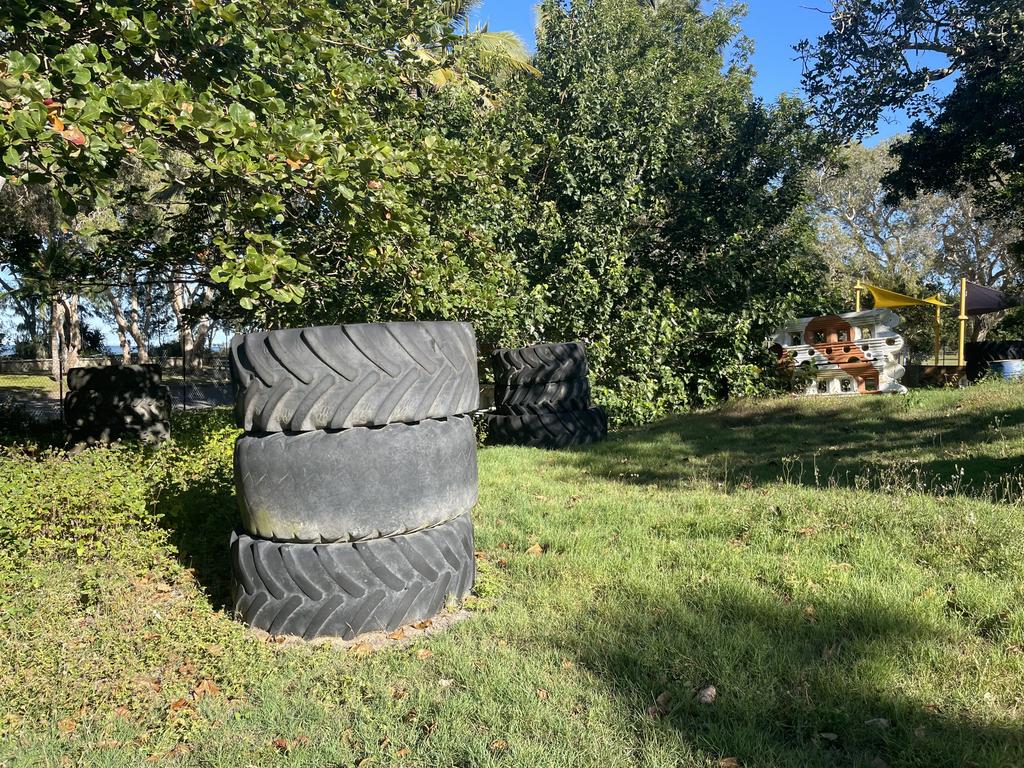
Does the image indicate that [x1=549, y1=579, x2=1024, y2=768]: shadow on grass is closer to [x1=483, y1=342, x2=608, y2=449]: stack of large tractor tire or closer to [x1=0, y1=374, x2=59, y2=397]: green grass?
[x1=483, y1=342, x2=608, y2=449]: stack of large tractor tire

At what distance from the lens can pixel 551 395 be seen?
377 inches

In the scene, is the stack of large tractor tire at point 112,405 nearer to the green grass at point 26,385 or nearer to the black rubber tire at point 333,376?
the black rubber tire at point 333,376

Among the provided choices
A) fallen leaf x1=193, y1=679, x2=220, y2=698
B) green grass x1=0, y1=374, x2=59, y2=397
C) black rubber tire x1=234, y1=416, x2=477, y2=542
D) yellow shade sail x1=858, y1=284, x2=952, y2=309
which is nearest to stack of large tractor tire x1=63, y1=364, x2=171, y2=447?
black rubber tire x1=234, y1=416, x2=477, y2=542

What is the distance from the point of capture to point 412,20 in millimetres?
7688

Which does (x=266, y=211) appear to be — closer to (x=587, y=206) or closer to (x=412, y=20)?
(x=412, y=20)

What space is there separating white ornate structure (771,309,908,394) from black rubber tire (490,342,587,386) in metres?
5.77

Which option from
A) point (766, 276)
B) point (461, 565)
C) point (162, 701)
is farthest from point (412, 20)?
point (766, 276)

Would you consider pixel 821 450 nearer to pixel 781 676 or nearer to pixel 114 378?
pixel 781 676

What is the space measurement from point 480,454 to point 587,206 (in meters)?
5.19

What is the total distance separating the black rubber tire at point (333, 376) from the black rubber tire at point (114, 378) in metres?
7.27

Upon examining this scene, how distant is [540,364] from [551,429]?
92 cm

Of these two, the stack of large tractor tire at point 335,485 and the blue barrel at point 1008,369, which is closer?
the stack of large tractor tire at point 335,485

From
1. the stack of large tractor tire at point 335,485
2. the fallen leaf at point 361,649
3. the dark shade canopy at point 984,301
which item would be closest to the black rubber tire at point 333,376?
the stack of large tractor tire at point 335,485

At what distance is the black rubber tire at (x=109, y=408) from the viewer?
973 cm
